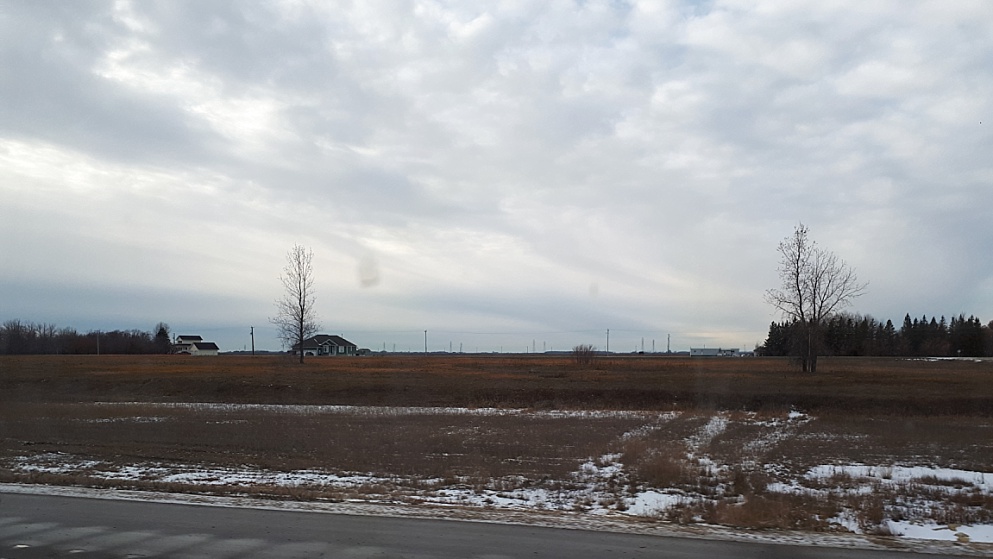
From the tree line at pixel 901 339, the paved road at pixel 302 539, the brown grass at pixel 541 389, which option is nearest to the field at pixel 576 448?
the brown grass at pixel 541 389

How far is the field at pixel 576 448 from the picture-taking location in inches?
483

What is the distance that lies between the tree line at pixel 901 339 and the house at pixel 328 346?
244 ft

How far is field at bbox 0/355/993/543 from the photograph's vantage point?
12258mm

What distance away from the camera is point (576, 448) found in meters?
19.7

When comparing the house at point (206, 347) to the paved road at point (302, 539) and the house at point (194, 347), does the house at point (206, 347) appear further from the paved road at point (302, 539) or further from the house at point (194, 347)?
the paved road at point (302, 539)

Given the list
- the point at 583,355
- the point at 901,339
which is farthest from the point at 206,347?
the point at 901,339

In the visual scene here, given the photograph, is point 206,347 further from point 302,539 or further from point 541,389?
point 302,539

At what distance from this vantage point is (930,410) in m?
32.6

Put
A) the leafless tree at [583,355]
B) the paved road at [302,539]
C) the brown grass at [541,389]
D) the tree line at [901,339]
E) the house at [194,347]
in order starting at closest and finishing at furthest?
the paved road at [302,539] → the brown grass at [541,389] → the leafless tree at [583,355] → the tree line at [901,339] → the house at [194,347]

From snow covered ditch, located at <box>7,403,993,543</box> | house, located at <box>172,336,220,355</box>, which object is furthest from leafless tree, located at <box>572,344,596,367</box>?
house, located at <box>172,336,220,355</box>

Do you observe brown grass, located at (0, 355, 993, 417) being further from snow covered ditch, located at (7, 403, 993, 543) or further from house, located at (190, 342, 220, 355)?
house, located at (190, 342, 220, 355)

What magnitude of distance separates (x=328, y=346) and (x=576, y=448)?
378ft

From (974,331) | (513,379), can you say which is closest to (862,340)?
(974,331)

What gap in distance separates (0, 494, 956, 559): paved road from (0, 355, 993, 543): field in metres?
1.76
